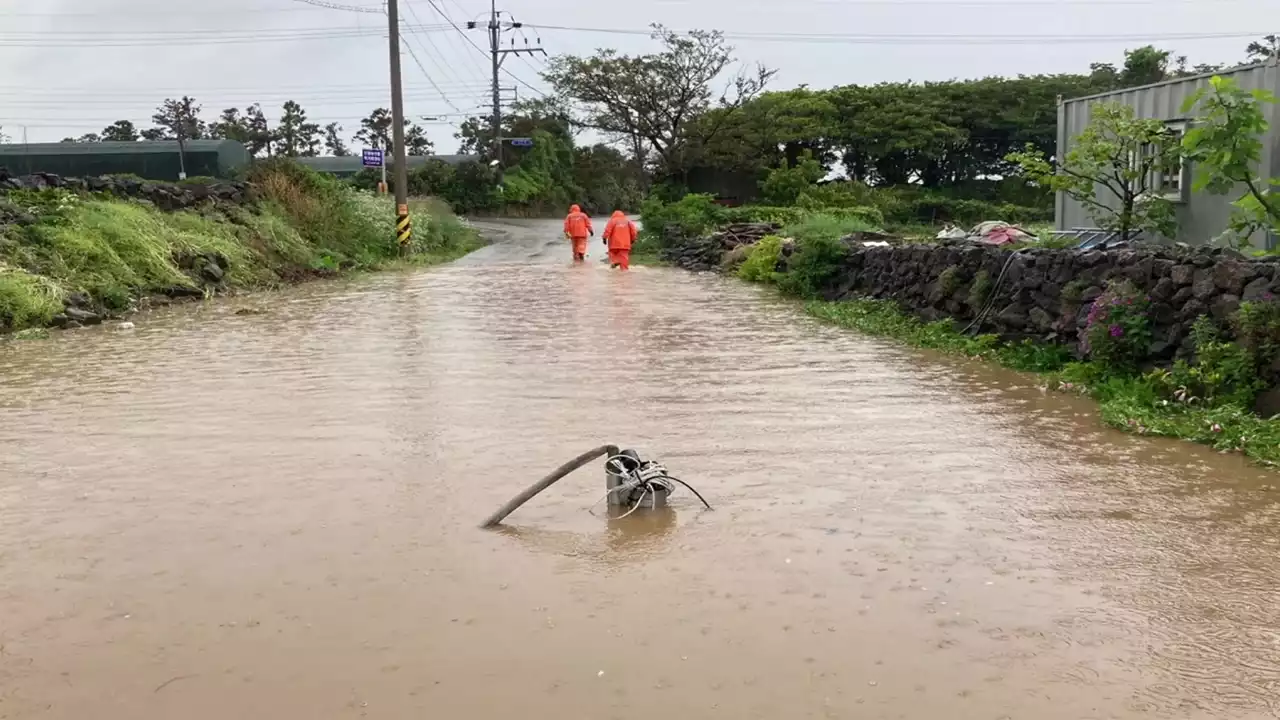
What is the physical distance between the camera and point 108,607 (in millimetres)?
4465

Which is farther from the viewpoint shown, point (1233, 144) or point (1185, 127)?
point (1185, 127)

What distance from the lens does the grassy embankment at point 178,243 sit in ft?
50.4

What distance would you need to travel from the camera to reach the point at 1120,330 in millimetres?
8695

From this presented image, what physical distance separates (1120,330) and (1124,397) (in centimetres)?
85

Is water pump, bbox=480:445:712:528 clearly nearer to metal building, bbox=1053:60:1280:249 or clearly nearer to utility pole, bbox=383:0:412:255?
metal building, bbox=1053:60:1280:249

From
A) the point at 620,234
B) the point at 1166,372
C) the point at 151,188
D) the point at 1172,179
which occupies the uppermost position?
the point at 151,188

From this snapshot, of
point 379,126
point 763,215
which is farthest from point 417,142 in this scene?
point 763,215

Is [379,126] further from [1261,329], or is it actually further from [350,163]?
[1261,329]

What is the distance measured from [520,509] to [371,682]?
2.06 metres

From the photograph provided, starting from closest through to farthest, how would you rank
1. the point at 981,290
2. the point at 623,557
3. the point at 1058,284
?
the point at 623,557
the point at 1058,284
the point at 981,290

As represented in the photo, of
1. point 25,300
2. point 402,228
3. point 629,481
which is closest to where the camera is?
point 629,481

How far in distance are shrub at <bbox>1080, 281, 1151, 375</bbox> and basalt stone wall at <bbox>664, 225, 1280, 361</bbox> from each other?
103 millimetres

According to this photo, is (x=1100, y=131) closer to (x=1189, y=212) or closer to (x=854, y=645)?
(x=1189, y=212)

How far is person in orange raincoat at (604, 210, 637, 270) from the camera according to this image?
24.5 metres
